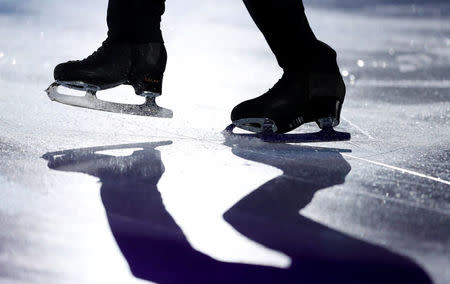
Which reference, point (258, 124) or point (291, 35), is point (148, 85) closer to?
point (258, 124)

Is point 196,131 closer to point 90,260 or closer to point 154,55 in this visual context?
point 154,55

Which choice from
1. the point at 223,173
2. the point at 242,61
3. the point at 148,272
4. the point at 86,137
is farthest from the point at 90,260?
the point at 242,61

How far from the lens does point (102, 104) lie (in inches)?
93.6

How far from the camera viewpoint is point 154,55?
241 centimetres

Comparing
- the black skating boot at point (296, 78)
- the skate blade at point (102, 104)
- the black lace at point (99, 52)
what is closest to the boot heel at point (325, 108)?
the black skating boot at point (296, 78)

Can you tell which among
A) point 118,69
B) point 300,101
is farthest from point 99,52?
point 300,101

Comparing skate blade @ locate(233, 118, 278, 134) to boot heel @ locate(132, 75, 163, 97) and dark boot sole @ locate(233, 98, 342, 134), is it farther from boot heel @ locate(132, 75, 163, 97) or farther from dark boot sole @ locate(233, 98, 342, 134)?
boot heel @ locate(132, 75, 163, 97)

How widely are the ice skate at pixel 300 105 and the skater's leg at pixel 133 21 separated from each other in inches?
19.0

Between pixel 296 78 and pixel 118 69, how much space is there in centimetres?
60

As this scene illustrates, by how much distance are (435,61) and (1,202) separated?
4.69 metres

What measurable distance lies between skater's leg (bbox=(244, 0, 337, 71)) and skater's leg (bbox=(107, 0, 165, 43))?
0.41 metres

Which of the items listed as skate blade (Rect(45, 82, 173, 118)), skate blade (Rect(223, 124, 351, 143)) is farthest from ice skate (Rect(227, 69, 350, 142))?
skate blade (Rect(45, 82, 173, 118))

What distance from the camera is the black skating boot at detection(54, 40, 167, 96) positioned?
227 centimetres

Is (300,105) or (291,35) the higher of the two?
(291,35)
